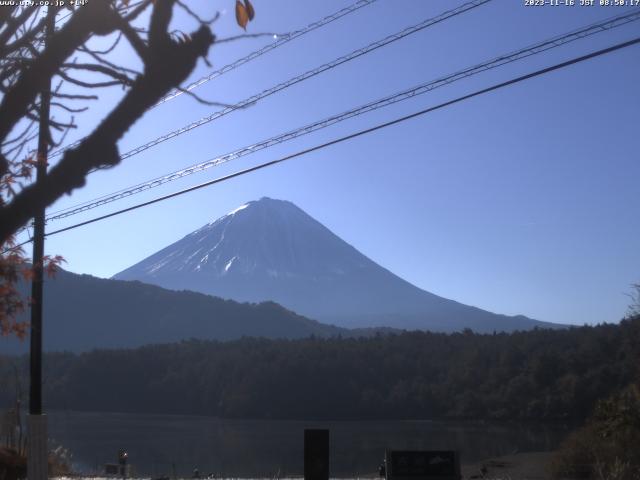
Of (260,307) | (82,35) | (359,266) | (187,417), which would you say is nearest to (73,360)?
(187,417)

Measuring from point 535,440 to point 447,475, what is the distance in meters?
34.4

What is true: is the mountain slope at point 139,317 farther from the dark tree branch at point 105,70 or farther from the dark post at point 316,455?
the dark tree branch at point 105,70

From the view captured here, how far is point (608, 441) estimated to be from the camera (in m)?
19.8

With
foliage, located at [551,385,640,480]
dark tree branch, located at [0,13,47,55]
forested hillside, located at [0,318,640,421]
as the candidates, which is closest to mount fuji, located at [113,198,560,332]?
forested hillside, located at [0,318,640,421]

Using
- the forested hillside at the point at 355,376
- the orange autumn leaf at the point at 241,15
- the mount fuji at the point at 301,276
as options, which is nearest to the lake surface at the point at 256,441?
the forested hillside at the point at 355,376

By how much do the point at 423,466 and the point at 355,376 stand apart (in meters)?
57.1

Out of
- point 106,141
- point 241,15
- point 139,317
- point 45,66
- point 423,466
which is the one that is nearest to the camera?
point 106,141

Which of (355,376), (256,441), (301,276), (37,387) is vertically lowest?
(256,441)

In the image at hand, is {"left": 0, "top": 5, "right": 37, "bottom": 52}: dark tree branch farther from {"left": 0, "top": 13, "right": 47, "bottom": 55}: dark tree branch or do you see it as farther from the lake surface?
the lake surface

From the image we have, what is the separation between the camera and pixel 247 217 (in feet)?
590

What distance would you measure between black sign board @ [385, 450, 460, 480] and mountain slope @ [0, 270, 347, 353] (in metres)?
91.7

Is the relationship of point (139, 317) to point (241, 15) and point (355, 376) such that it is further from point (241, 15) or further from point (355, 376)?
point (241, 15)

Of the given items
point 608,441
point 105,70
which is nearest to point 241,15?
point 105,70

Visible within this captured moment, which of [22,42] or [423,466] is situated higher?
[22,42]
